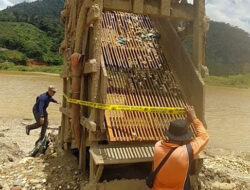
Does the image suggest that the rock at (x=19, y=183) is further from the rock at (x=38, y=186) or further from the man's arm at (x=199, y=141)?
the man's arm at (x=199, y=141)

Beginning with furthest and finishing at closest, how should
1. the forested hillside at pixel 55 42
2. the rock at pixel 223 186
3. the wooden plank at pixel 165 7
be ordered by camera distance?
the forested hillside at pixel 55 42
the rock at pixel 223 186
the wooden plank at pixel 165 7

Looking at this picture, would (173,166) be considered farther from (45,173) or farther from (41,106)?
(41,106)

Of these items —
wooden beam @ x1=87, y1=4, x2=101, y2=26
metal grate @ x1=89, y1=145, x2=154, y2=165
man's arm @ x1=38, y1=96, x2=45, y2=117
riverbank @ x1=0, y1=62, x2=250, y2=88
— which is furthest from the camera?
riverbank @ x1=0, y1=62, x2=250, y2=88

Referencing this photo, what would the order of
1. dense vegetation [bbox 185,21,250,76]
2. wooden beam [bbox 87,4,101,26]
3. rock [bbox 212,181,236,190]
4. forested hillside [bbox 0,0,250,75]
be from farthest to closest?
1. forested hillside [bbox 0,0,250,75]
2. dense vegetation [bbox 185,21,250,76]
3. rock [bbox 212,181,236,190]
4. wooden beam [bbox 87,4,101,26]

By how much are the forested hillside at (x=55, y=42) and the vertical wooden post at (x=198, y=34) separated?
50.8 m

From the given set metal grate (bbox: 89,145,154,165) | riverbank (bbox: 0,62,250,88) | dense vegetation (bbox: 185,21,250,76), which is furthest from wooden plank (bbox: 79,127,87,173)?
dense vegetation (bbox: 185,21,250,76)

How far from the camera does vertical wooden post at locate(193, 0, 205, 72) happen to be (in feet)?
16.5

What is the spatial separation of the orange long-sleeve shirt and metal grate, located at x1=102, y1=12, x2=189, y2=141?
101 cm

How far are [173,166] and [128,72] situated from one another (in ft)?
7.54

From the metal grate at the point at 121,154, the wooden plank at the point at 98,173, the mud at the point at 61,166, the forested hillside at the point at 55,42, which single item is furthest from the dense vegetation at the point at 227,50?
the wooden plank at the point at 98,173

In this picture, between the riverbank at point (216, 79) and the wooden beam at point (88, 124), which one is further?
the riverbank at point (216, 79)

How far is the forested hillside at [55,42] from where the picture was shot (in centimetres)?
6075

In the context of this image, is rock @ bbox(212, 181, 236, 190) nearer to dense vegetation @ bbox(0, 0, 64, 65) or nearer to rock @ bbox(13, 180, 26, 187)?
rock @ bbox(13, 180, 26, 187)

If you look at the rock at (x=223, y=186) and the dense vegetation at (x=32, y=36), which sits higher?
the dense vegetation at (x=32, y=36)
